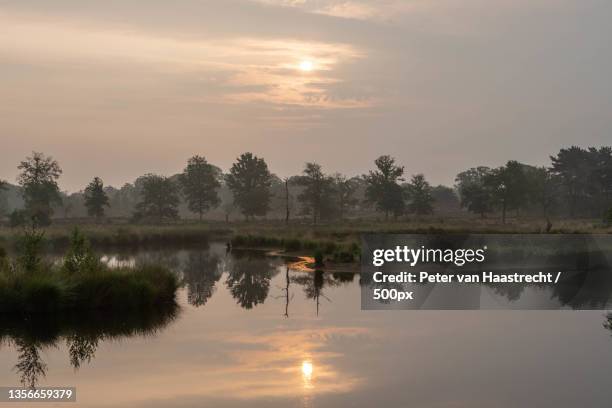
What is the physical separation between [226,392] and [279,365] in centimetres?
266

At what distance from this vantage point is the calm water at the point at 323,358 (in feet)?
50.1

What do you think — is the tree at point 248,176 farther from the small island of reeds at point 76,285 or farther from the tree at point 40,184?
the small island of reeds at point 76,285

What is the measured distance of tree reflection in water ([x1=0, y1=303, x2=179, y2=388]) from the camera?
731 inches

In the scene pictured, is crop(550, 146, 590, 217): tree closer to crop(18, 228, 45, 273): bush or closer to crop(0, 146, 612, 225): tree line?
crop(0, 146, 612, 225): tree line

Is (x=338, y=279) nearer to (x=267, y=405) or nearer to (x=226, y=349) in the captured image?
(x=226, y=349)

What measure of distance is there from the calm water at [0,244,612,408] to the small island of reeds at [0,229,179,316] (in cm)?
176

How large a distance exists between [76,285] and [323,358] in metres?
11.2

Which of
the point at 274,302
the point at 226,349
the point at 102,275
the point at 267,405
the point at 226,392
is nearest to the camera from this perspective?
the point at 267,405

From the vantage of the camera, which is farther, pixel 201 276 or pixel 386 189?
pixel 386 189

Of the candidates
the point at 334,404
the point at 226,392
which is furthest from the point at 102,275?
the point at 334,404

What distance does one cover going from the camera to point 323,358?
1880cm

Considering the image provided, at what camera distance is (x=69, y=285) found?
25.2 meters

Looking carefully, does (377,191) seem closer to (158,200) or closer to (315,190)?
(315,190)

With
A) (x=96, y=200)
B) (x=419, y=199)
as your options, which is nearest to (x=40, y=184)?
(x=96, y=200)
